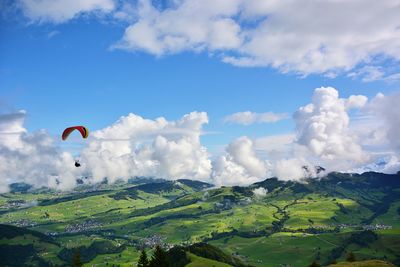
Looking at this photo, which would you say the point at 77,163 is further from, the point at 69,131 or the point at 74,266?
the point at 74,266

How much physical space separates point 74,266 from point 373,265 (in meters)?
137

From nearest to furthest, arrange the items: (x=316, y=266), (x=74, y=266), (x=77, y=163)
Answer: (x=77, y=163), (x=74, y=266), (x=316, y=266)

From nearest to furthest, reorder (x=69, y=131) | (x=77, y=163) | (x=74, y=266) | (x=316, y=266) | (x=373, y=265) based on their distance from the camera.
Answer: (x=77, y=163)
(x=69, y=131)
(x=74, y=266)
(x=316, y=266)
(x=373, y=265)

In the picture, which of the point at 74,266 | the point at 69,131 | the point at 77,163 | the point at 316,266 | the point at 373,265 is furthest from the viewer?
the point at 373,265

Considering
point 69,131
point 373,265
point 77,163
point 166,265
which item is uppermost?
point 69,131

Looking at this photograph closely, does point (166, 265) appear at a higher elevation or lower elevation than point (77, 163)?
lower

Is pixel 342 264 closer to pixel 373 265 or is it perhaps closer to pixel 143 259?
pixel 373 265

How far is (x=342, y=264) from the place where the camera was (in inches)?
7328

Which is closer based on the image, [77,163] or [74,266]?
[77,163]

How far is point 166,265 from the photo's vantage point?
5413 inches

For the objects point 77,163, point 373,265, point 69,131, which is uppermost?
point 69,131

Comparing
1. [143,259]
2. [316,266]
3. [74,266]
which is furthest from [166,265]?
[316,266]

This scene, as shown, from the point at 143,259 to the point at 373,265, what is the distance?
111m

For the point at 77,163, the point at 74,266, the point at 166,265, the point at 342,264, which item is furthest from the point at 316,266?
the point at 77,163
